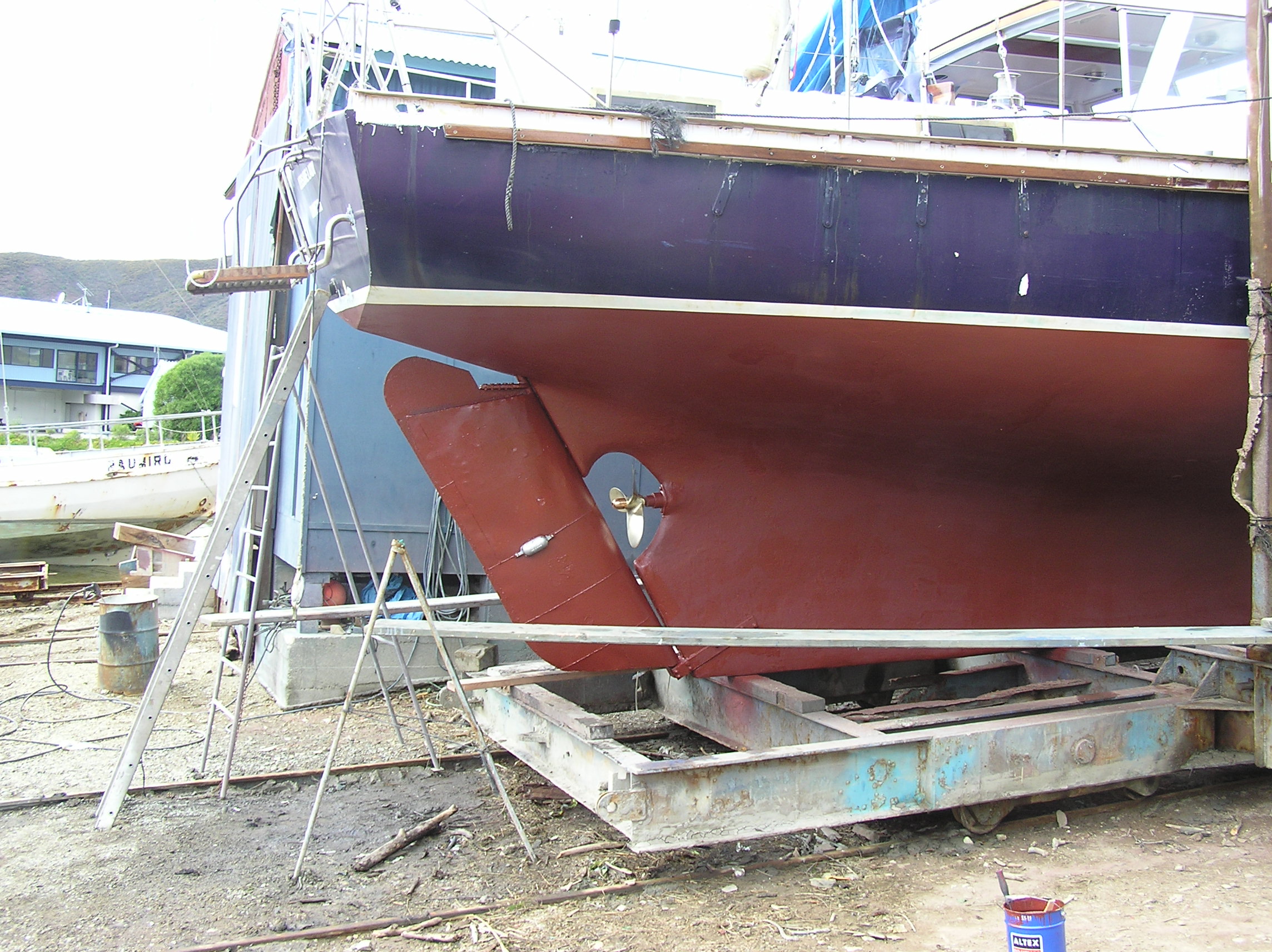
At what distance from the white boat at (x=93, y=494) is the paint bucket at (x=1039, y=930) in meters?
13.3

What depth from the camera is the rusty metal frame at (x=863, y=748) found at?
3.04m

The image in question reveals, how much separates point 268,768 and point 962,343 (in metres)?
3.69

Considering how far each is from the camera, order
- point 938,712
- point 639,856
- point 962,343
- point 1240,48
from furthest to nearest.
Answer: point 1240,48
point 938,712
point 962,343
point 639,856

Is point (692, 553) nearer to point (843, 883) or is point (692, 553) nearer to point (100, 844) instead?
point (843, 883)

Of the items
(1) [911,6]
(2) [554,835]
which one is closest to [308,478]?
(2) [554,835]

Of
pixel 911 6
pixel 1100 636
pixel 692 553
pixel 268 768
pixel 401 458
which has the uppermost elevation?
pixel 911 6

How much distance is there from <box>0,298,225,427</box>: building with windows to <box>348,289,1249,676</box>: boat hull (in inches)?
1315

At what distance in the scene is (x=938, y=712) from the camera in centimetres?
396

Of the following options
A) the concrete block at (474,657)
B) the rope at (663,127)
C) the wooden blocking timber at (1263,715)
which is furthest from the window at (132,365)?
the wooden blocking timber at (1263,715)

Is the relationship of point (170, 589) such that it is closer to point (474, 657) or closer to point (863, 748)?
point (474, 657)

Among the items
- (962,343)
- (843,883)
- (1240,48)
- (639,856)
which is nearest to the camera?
(843,883)

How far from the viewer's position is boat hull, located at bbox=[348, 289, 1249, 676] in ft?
11.8

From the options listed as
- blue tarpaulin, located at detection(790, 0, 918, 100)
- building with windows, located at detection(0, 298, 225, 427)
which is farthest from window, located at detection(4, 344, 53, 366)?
blue tarpaulin, located at detection(790, 0, 918, 100)

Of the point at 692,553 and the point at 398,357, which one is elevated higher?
the point at 398,357
